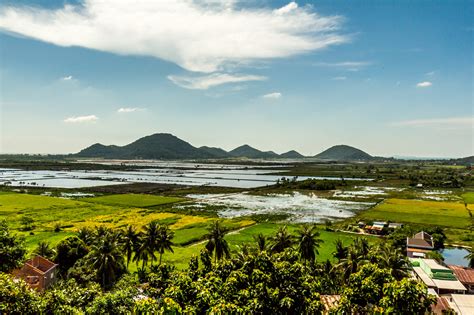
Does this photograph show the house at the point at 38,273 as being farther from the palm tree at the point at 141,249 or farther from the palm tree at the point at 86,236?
the palm tree at the point at 141,249

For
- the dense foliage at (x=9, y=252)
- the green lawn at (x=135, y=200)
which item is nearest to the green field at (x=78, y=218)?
the green lawn at (x=135, y=200)

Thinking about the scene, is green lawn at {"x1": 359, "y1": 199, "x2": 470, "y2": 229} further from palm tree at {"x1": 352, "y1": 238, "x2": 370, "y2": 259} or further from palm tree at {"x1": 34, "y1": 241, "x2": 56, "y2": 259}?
palm tree at {"x1": 34, "y1": 241, "x2": 56, "y2": 259}

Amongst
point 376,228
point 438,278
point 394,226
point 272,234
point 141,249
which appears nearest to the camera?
point 438,278

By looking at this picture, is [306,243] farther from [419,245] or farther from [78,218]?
[78,218]

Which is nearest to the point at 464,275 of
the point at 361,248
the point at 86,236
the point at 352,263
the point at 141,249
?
the point at 361,248

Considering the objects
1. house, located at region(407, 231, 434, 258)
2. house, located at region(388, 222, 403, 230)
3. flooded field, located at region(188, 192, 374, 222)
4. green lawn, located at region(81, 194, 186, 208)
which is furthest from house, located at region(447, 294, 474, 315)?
green lawn, located at region(81, 194, 186, 208)

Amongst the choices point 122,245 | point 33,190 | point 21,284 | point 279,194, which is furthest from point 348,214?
point 33,190
